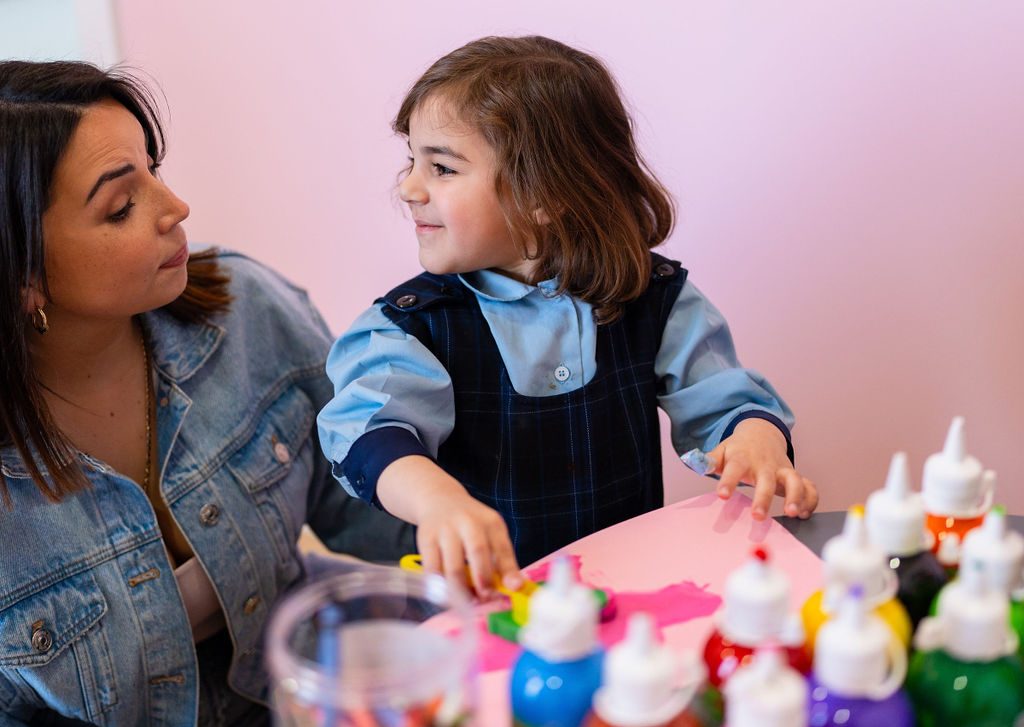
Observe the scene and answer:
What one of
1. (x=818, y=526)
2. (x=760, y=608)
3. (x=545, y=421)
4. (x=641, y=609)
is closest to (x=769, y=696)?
(x=760, y=608)

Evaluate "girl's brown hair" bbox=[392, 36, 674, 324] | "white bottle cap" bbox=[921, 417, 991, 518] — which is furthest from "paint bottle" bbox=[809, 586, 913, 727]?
"girl's brown hair" bbox=[392, 36, 674, 324]

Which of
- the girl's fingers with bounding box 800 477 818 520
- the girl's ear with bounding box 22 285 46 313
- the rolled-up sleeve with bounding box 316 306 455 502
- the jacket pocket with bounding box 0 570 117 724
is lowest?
the jacket pocket with bounding box 0 570 117 724

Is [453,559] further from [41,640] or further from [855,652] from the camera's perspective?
[41,640]

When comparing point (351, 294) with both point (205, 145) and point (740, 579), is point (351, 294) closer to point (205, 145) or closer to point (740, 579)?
point (205, 145)

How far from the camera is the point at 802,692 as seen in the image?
0.40 meters

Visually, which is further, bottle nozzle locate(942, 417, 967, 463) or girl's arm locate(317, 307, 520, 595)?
girl's arm locate(317, 307, 520, 595)

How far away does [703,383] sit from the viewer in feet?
2.98

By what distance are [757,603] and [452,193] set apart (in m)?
0.52

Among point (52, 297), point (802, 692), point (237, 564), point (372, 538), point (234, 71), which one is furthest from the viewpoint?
point (234, 71)

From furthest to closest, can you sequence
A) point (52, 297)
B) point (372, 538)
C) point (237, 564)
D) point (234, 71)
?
point (234, 71) → point (372, 538) → point (237, 564) → point (52, 297)

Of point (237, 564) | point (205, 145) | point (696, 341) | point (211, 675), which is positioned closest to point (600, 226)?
point (696, 341)

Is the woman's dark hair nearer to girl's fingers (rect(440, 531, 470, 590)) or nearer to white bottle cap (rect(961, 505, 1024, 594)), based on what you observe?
girl's fingers (rect(440, 531, 470, 590))

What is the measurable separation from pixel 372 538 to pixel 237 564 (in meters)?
0.23

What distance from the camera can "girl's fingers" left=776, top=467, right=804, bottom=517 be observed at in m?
0.75
